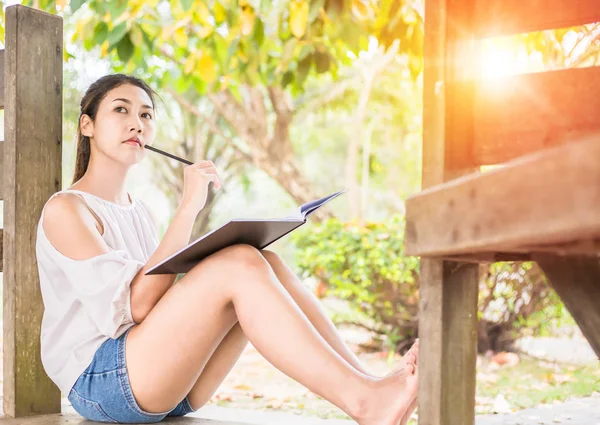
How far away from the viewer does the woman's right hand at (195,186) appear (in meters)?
1.93

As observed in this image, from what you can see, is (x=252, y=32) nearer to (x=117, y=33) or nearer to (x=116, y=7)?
(x=117, y=33)

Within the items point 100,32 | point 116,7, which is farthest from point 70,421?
point 100,32

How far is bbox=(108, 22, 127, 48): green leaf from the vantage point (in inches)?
129

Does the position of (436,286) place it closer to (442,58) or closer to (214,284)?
(442,58)

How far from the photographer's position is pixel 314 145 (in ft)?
41.0

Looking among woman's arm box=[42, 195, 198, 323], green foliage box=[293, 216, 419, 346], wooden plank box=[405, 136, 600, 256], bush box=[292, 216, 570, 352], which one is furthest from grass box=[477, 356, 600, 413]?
wooden plank box=[405, 136, 600, 256]

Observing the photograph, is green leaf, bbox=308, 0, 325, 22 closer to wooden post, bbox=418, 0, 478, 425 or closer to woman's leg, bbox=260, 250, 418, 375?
woman's leg, bbox=260, 250, 418, 375

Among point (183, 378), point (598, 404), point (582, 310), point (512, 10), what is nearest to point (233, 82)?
point (598, 404)

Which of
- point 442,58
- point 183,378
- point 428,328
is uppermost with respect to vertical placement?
point 442,58

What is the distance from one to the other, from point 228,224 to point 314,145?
1095 cm

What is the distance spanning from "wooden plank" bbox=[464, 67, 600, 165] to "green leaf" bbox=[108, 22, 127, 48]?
2.37 m

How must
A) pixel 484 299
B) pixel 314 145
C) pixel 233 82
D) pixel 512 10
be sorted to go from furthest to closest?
1. pixel 314 145
2. pixel 233 82
3. pixel 484 299
4. pixel 512 10

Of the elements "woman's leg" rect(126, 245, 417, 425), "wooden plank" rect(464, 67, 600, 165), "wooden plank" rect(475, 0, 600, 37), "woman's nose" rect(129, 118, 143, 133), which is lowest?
"woman's leg" rect(126, 245, 417, 425)

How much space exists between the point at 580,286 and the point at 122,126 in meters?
1.44
